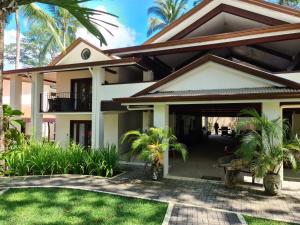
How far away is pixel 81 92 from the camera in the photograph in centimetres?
1941

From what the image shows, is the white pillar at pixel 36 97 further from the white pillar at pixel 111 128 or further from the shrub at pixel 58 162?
the shrub at pixel 58 162

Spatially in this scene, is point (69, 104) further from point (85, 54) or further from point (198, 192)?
point (198, 192)

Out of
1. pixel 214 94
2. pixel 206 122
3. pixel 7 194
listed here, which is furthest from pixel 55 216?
pixel 206 122

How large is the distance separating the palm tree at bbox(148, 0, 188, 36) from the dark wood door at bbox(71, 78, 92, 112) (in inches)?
673

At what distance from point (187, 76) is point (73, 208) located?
752 cm

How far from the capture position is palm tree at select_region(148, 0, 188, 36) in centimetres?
3366

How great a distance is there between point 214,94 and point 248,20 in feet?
20.1

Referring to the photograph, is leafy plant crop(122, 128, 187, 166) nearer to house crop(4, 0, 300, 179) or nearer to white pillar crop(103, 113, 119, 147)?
house crop(4, 0, 300, 179)

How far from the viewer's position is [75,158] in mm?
12055

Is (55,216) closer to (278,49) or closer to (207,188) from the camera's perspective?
(207,188)

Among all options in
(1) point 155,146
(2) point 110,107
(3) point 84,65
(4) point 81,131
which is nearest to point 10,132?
(2) point 110,107

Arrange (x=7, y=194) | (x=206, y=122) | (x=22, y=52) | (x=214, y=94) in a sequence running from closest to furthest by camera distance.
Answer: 1. (x=7, y=194)
2. (x=214, y=94)
3. (x=206, y=122)
4. (x=22, y=52)

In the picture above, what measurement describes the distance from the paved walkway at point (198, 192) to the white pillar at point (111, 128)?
243 inches

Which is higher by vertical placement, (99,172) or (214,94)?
(214,94)
